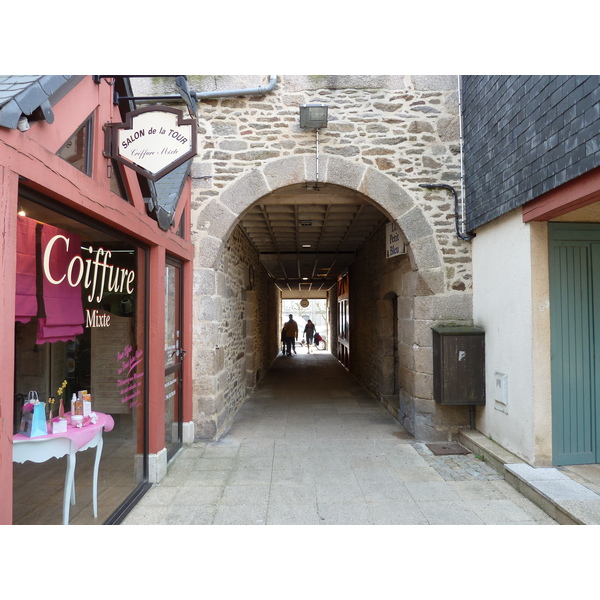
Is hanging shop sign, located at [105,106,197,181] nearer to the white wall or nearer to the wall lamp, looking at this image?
the wall lamp

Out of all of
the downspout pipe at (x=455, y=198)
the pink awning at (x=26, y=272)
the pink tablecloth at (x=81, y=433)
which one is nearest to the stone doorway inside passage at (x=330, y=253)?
the downspout pipe at (x=455, y=198)

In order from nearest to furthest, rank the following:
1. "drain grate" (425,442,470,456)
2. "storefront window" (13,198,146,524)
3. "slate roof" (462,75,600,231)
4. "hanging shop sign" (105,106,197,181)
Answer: "storefront window" (13,198,146,524) → "hanging shop sign" (105,106,197,181) → "slate roof" (462,75,600,231) → "drain grate" (425,442,470,456)

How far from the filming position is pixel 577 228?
3.74 meters

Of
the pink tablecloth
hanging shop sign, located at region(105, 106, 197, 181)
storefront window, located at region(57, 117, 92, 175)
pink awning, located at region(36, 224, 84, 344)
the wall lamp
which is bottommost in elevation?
the pink tablecloth

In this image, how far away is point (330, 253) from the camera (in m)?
9.90

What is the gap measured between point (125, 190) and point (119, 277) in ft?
2.16

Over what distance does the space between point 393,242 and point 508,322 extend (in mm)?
2094

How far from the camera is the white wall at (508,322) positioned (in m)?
3.69

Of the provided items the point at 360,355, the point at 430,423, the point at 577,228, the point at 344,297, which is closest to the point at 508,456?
the point at 430,423

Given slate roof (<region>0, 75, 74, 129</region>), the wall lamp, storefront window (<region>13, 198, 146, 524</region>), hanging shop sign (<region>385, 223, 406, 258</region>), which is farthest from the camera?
hanging shop sign (<region>385, 223, 406, 258</region>)

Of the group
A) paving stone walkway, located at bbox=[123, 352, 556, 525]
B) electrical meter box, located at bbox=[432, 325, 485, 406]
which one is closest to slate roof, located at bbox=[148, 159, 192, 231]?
paving stone walkway, located at bbox=[123, 352, 556, 525]

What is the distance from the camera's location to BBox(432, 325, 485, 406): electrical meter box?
14.9 ft

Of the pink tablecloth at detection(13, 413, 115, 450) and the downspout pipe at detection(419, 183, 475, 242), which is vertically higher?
the downspout pipe at detection(419, 183, 475, 242)

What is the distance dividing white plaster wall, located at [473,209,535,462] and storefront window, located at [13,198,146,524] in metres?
3.51
